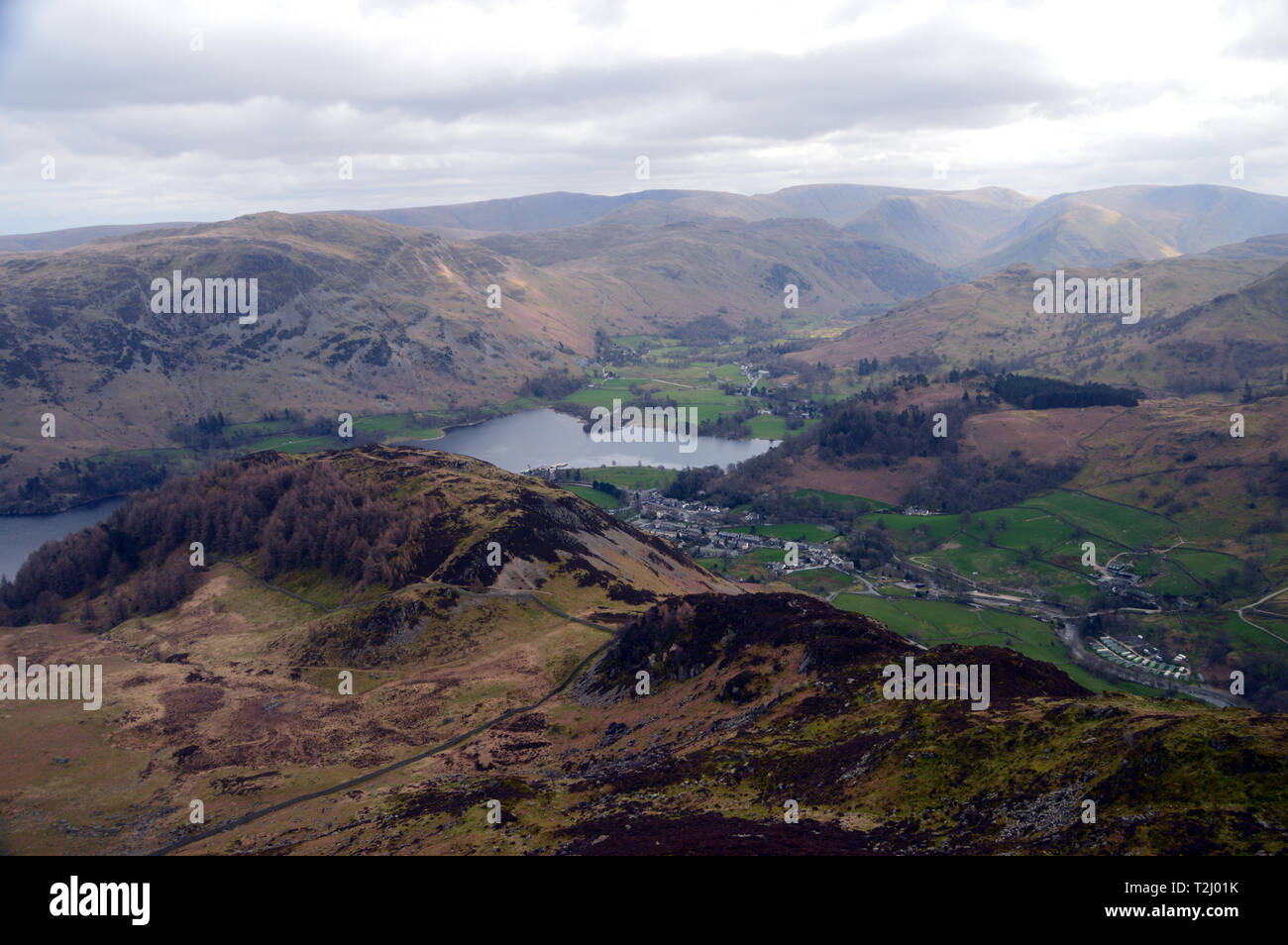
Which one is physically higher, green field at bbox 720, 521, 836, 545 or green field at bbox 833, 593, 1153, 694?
green field at bbox 720, 521, 836, 545

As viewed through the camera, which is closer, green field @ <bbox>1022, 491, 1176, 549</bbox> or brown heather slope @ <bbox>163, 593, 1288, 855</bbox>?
brown heather slope @ <bbox>163, 593, 1288, 855</bbox>

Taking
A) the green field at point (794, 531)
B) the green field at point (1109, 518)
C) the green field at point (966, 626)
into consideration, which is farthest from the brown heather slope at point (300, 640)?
the green field at point (1109, 518)

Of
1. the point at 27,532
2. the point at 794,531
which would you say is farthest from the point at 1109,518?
the point at 27,532

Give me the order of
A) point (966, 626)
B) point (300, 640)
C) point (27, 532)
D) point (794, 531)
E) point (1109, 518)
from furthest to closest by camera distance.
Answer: point (27, 532)
point (794, 531)
point (1109, 518)
point (966, 626)
point (300, 640)

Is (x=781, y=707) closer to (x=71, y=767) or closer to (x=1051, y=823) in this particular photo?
(x=1051, y=823)

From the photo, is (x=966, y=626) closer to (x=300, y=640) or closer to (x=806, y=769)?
(x=806, y=769)

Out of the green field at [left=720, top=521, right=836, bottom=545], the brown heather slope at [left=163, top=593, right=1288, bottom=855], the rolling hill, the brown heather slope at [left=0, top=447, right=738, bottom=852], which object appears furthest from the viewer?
the green field at [left=720, top=521, right=836, bottom=545]

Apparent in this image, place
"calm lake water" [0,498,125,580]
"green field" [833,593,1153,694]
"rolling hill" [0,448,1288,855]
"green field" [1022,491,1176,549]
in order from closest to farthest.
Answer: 1. "rolling hill" [0,448,1288,855]
2. "green field" [833,593,1153,694]
3. "green field" [1022,491,1176,549]
4. "calm lake water" [0,498,125,580]

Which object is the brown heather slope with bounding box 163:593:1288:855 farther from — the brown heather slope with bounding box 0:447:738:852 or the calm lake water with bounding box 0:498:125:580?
the calm lake water with bounding box 0:498:125:580

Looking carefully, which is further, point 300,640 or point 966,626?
point 966,626

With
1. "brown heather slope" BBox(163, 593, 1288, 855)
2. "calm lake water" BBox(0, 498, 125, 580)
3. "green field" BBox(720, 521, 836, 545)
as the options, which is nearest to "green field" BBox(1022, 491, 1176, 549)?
"green field" BBox(720, 521, 836, 545)

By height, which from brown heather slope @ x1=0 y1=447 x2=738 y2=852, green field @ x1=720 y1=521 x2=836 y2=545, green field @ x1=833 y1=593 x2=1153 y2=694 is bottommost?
green field @ x1=833 y1=593 x2=1153 y2=694
